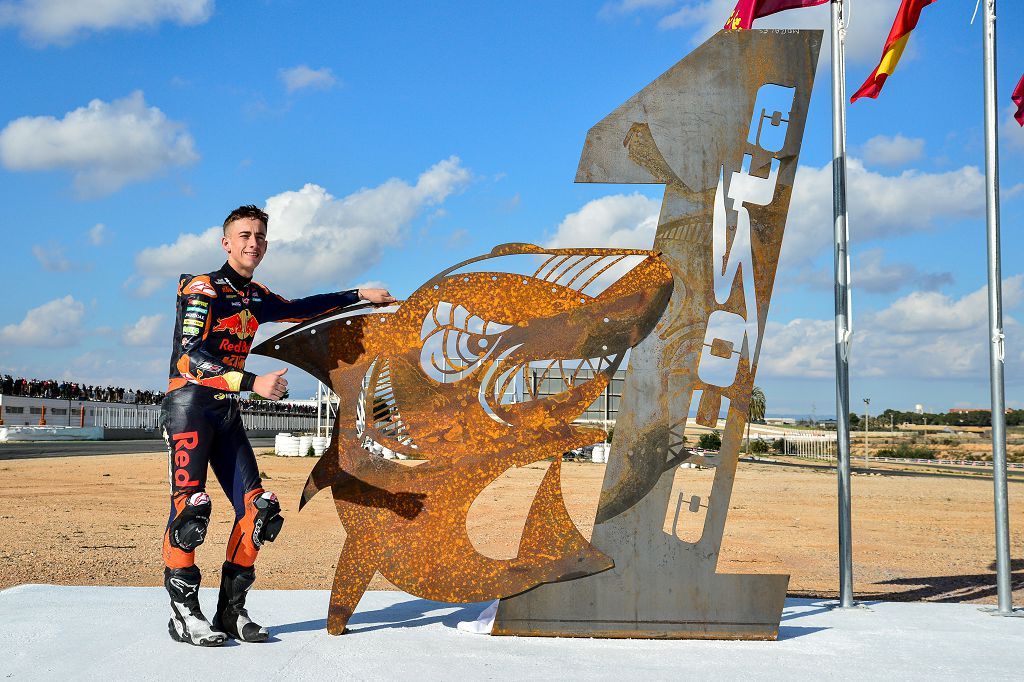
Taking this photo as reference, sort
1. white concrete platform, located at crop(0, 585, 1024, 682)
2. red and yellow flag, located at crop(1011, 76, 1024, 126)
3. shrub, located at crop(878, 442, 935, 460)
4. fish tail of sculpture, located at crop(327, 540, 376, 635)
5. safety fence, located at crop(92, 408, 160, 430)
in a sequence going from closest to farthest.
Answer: white concrete platform, located at crop(0, 585, 1024, 682), fish tail of sculpture, located at crop(327, 540, 376, 635), red and yellow flag, located at crop(1011, 76, 1024, 126), shrub, located at crop(878, 442, 935, 460), safety fence, located at crop(92, 408, 160, 430)

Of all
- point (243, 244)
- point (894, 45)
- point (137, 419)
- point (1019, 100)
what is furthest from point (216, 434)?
point (137, 419)

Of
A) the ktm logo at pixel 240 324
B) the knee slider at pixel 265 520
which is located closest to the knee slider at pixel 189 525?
the knee slider at pixel 265 520

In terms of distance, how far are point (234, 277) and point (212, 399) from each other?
0.73 m

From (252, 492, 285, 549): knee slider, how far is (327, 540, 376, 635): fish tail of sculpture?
1.39 feet

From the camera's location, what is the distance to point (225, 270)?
16.4ft

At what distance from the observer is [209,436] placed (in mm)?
4762

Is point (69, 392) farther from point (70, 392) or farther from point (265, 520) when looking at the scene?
point (265, 520)

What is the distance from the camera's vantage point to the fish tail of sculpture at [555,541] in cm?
511

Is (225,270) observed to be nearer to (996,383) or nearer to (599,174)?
(599,174)

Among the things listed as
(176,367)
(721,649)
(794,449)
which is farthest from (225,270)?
(794,449)

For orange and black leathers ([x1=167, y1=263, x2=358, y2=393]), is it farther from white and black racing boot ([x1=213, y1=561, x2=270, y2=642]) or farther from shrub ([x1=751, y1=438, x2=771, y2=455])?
shrub ([x1=751, y1=438, x2=771, y2=455])

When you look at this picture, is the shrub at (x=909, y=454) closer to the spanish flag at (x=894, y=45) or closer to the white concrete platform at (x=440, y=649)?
the spanish flag at (x=894, y=45)

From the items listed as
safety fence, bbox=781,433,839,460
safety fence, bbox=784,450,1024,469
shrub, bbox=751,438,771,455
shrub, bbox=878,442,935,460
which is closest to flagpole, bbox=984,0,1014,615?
safety fence, bbox=784,450,1024,469

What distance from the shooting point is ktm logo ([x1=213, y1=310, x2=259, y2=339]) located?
4.82 metres
